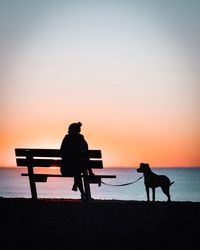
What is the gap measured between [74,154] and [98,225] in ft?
13.9

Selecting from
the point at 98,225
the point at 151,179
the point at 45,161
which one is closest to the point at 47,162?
the point at 45,161

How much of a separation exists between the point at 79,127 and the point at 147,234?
17.7 feet

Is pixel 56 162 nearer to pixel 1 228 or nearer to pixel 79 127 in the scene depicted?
pixel 79 127

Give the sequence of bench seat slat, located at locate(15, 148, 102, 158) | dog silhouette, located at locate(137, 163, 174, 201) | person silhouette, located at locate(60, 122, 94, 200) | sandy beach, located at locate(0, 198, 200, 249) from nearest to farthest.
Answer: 1. sandy beach, located at locate(0, 198, 200, 249)
2. person silhouette, located at locate(60, 122, 94, 200)
3. bench seat slat, located at locate(15, 148, 102, 158)
4. dog silhouette, located at locate(137, 163, 174, 201)

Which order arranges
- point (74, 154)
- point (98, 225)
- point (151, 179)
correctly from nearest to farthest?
point (98, 225) < point (74, 154) < point (151, 179)

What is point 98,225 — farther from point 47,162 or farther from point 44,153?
point 44,153

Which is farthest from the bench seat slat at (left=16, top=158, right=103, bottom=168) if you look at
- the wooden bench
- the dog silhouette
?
the dog silhouette

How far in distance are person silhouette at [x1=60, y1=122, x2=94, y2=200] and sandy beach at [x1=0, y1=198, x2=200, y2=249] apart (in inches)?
65.5

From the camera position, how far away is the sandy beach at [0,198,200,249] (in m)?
5.52

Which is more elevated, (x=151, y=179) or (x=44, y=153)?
(x=44, y=153)

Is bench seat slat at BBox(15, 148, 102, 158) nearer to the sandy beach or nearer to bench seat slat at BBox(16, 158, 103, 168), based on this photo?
bench seat slat at BBox(16, 158, 103, 168)

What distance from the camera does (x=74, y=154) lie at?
1083cm

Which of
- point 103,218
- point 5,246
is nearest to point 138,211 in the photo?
point 103,218

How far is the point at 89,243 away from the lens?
18.1ft
